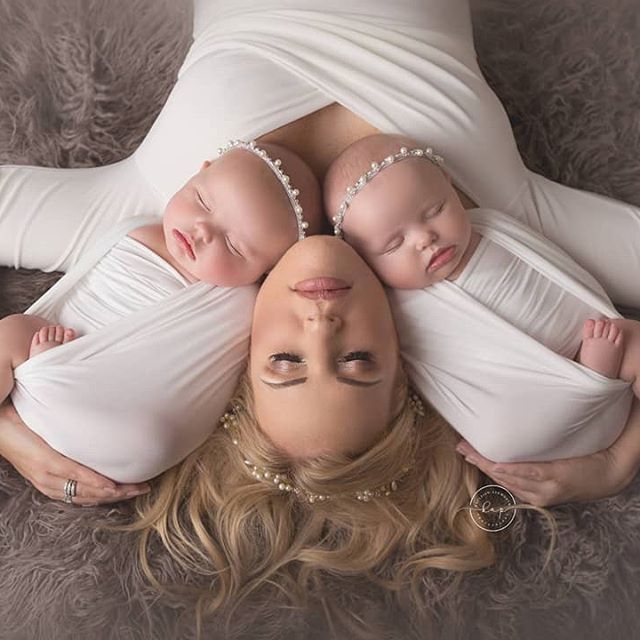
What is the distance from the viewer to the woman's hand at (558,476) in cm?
124

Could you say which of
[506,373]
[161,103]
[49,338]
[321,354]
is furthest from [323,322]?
[161,103]

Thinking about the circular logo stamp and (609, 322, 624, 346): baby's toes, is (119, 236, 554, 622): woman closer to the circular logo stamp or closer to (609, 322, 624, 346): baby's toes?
the circular logo stamp

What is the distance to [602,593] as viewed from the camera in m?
1.24

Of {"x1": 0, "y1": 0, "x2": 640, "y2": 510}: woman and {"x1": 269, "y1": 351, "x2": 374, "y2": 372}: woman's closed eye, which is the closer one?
{"x1": 269, "y1": 351, "x2": 374, "y2": 372}: woman's closed eye

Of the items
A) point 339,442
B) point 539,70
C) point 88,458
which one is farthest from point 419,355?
point 539,70

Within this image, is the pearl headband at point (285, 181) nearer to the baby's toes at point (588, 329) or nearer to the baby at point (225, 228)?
the baby at point (225, 228)

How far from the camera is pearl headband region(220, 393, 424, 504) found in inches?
46.9

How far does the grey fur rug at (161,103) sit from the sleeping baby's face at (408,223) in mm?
340

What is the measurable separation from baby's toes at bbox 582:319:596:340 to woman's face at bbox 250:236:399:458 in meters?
0.24

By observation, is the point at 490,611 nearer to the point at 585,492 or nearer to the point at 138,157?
the point at 585,492

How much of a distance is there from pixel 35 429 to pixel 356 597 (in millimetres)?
432

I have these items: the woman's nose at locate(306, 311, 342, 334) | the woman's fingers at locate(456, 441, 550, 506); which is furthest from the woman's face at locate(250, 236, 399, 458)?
the woman's fingers at locate(456, 441, 550, 506)

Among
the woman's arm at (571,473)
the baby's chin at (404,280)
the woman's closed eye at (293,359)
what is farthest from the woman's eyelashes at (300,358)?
the woman's arm at (571,473)

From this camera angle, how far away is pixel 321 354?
111cm
